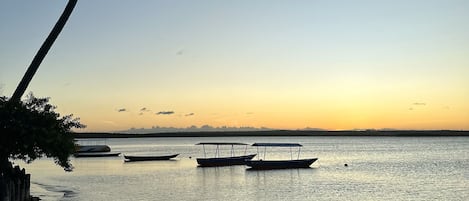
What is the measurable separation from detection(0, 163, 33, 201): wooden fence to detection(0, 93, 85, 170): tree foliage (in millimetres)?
707

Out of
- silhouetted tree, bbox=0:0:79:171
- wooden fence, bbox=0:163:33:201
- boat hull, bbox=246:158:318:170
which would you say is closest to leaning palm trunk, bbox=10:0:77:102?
silhouetted tree, bbox=0:0:79:171

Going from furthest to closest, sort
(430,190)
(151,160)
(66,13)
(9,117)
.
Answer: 1. (151,160)
2. (430,190)
3. (9,117)
4. (66,13)

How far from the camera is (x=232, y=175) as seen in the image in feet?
207

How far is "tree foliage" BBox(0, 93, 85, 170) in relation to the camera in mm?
25047

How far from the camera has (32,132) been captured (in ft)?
82.5

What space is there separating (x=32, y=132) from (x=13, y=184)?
225 centimetres

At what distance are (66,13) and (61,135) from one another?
564 centimetres

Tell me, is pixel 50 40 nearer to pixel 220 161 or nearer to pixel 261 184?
pixel 261 184

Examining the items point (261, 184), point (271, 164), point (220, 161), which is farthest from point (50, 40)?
point (220, 161)

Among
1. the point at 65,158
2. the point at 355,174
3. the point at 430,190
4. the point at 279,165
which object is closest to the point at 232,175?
the point at 279,165

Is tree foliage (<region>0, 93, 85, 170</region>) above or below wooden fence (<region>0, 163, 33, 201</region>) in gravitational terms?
above

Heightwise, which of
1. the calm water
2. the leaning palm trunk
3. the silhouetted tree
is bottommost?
the calm water

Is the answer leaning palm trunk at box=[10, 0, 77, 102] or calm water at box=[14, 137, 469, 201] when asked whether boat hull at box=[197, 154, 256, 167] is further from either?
leaning palm trunk at box=[10, 0, 77, 102]

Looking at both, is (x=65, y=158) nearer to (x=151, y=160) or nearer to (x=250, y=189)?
(x=250, y=189)
